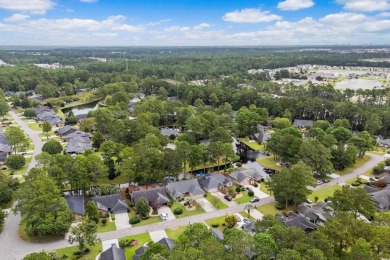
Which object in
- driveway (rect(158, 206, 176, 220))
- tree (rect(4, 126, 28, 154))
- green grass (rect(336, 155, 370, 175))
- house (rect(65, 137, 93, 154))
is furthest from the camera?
house (rect(65, 137, 93, 154))

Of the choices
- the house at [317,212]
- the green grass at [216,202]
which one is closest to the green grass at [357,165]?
the house at [317,212]

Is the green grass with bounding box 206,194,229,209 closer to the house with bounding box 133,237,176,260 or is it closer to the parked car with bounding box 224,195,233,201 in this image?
the parked car with bounding box 224,195,233,201

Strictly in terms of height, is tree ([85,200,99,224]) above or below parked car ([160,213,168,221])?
above

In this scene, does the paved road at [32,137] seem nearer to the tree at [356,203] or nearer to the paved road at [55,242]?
the paved road at [55,242]

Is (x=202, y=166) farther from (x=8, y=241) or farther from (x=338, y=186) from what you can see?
(x=8, y=241)

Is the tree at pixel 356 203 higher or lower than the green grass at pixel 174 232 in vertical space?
higher

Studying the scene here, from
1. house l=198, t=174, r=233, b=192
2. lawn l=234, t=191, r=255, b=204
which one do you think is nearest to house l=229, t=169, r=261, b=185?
house l=198, t=174, r=233, b=192

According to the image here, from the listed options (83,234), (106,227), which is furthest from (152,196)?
(83,234)
